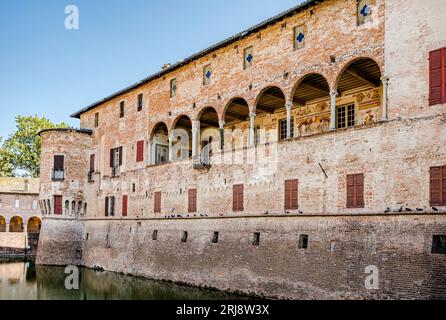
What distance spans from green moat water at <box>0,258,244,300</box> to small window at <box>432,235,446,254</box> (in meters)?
8.02

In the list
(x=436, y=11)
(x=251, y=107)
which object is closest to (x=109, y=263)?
(x=251, y=107)

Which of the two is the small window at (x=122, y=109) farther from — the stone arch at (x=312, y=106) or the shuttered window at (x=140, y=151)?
the stone arch at (x=312, y=106)

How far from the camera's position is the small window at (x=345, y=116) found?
21078 mm

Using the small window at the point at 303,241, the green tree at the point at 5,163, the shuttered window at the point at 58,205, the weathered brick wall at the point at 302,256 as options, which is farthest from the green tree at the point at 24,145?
the small window at the point at 303,241

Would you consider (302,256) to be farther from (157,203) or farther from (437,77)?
(157,203)

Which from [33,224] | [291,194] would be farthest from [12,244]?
[291,194]

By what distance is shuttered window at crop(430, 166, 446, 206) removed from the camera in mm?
14011

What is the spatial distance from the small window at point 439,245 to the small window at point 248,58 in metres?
11.1

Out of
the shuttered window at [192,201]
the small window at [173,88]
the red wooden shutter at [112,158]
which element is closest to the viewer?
the shuttered window at [192,201]

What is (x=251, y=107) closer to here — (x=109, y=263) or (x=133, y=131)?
(x=133, y=131)

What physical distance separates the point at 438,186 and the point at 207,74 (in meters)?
13.2

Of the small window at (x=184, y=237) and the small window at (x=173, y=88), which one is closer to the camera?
the small window at (x=184, y=237)

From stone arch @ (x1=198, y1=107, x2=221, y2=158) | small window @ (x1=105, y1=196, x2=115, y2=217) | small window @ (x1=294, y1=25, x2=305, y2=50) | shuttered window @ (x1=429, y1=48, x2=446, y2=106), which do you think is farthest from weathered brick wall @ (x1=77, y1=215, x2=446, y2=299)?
small window @ (x1=294, y1=25, x2=305, y2=50)

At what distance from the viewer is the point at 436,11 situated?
14625 millimetres
